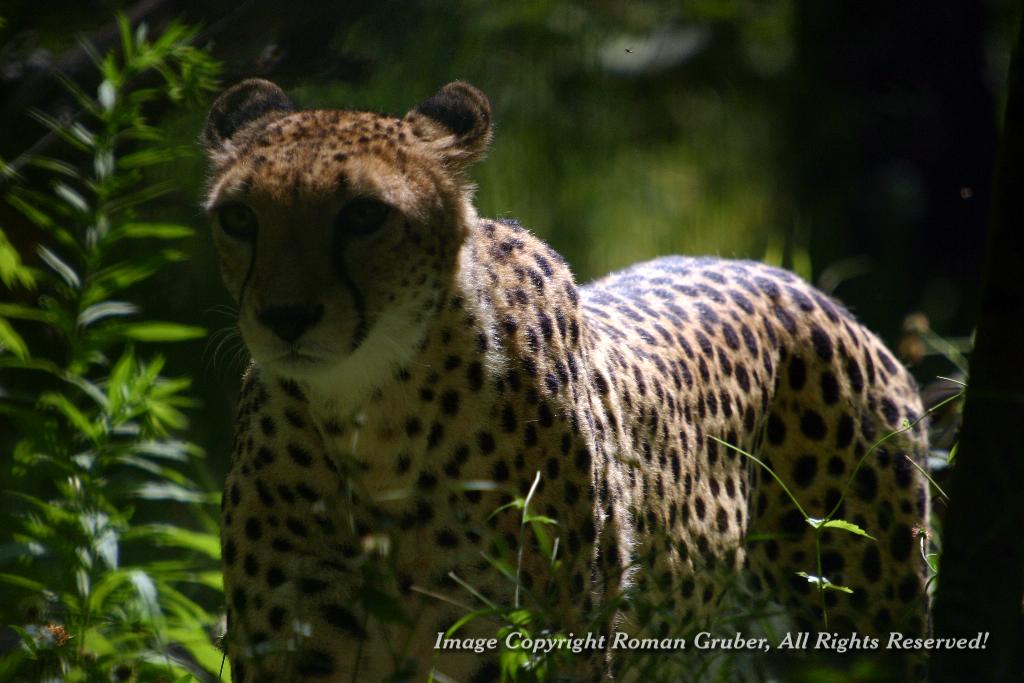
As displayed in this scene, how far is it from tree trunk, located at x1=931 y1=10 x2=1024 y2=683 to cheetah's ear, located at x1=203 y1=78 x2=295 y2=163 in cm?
170

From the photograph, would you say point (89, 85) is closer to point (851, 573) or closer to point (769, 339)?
point (769, 339)

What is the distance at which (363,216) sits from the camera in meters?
2.67

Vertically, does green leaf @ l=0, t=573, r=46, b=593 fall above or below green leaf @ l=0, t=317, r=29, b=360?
below

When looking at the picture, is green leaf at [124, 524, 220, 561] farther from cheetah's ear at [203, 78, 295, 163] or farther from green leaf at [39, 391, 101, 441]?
cheetah's ear at [203, 78, 295, 163]

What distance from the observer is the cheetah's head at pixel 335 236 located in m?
2.52

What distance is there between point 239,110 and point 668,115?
270 inches

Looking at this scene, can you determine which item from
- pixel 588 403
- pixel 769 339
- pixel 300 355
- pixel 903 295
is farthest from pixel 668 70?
pixel 300 355

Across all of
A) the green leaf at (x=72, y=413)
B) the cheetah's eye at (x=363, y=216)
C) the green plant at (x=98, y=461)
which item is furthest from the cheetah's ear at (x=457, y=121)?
the green leaf at (x=72, y=413)

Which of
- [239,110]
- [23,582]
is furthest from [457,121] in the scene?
[23,582]

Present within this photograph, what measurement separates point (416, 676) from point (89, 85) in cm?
239

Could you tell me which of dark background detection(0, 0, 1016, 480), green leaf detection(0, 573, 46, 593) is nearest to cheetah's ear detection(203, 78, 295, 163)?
dark background detection(0, 0, 1016, 480)

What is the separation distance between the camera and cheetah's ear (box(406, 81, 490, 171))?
9.98 feet

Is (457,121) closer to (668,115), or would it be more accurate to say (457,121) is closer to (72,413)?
(72,413)

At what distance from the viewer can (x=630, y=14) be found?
20.8ft
